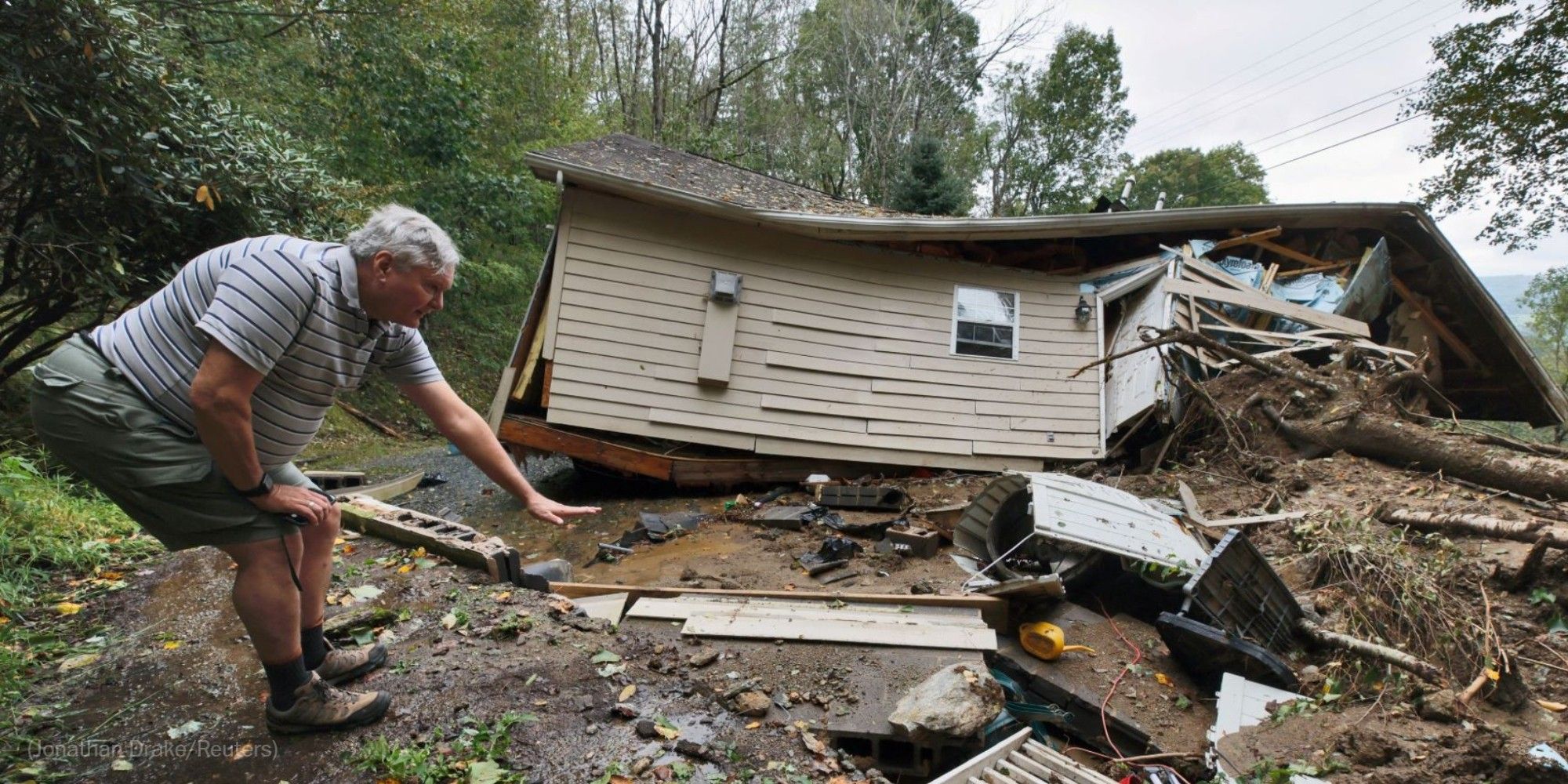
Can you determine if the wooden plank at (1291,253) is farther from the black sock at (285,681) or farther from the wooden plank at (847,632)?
the black sock at (285,681)

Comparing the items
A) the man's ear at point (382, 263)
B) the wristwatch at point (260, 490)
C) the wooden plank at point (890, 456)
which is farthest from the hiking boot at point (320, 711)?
the wooden plank at point (890, 456)

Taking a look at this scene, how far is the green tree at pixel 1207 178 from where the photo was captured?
3338cm

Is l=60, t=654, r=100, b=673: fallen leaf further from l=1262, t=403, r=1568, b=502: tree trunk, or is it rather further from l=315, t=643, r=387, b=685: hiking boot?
l=1262, t=403, r=1568, b=502: tree trunk

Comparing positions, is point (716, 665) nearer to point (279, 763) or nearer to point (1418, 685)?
point (279, 763)

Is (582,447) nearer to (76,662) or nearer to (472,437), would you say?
(76,662)

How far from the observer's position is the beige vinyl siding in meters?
7.83

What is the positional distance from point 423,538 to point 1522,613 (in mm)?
7106

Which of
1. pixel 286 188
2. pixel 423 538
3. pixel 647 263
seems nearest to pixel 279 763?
pixel 423 538

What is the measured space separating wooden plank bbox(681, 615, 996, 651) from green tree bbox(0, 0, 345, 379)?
491cm

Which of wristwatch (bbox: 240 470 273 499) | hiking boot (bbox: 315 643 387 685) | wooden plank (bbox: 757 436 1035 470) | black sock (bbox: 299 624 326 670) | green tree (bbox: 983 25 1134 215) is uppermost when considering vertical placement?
green tree (bbox: 983 25 1134 215)

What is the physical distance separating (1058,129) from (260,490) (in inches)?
1241

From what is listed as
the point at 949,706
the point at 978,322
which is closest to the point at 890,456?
the point at 978,322

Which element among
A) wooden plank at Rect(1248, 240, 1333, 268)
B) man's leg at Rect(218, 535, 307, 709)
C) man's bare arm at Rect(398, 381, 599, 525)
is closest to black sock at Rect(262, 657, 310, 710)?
man's leg at Rect(218, 535, 307, 709)

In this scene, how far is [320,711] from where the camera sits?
206cm
